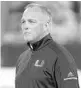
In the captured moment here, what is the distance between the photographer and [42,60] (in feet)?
5.93

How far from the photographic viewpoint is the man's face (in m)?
1.80

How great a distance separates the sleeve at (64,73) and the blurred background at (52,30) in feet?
13.0

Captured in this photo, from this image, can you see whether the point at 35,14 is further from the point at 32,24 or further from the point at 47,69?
the point at 47,69

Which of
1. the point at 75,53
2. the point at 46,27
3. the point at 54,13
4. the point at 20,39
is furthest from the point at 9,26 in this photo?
the point at 46,27

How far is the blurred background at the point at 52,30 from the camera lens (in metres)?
5.72

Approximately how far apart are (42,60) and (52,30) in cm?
388

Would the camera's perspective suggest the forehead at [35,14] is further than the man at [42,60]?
Yes

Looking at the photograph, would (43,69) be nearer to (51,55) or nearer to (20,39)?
(51,55)

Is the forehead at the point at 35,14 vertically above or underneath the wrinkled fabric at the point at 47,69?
above

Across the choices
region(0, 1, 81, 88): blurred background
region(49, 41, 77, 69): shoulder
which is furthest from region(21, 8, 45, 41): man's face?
region(0, 1, 81, 88): blurred background

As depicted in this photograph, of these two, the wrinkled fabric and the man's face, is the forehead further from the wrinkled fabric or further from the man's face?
the wrinkled fabric

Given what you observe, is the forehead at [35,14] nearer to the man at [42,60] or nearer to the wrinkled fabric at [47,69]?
the man at [42,60]

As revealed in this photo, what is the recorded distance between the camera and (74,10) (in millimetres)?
5938

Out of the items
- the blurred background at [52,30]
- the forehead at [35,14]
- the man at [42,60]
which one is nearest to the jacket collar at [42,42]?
the man at [42,60]
